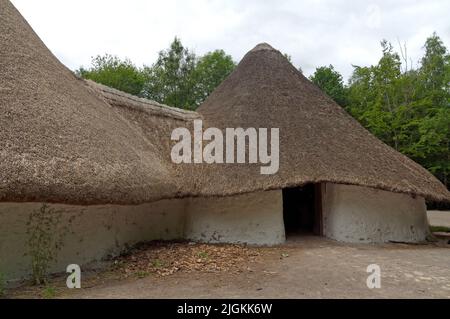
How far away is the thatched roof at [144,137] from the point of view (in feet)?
16.3

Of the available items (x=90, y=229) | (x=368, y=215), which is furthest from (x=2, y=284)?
(x=368, y=215)

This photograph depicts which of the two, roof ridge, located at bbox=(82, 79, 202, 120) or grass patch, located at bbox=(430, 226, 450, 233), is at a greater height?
roof ridge, located at bbox=(82, 79, 202, 120)

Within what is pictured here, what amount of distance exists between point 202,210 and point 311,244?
2558 mm

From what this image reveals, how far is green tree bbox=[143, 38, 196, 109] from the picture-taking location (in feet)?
84.1

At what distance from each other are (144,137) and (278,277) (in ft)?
14.2

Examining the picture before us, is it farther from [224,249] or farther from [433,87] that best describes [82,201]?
[433,87]

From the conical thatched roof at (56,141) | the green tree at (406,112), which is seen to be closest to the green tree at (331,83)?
the green tree at (406,112)

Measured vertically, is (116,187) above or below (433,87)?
below

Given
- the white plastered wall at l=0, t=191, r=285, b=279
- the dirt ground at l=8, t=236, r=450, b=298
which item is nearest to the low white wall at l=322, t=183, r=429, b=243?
the dirt ground at l=8, t=236, r=450, b=298

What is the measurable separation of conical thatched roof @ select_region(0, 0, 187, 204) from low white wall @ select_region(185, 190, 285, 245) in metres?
1.40

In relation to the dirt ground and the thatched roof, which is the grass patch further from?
the dirt ground

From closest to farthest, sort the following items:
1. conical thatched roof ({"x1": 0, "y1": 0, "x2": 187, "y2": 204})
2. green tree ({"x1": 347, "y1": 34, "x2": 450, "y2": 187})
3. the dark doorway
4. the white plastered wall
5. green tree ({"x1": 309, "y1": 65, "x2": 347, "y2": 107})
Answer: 1. conical thatched roof ({"x1": 0, "y1": 0, "x2": 187, "y2": 204})
2. the white plastered wall
3. the dark doorway
4. green tree ({"x1": 347, "y1": 34, "x2": 450, "y2": 187})
5. green tree ({"x1": 309, "y1": 65, "x2": 347, "y2": 107})
